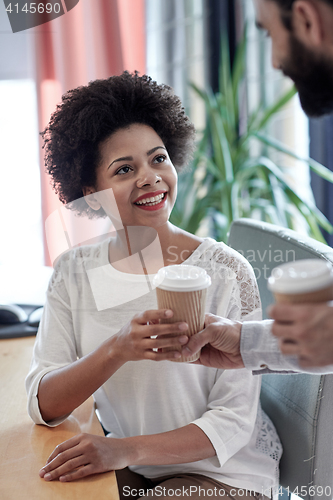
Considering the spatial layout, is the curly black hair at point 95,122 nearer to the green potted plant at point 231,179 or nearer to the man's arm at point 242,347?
the man's arm at point 242,347

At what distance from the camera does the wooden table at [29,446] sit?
2.39 feet

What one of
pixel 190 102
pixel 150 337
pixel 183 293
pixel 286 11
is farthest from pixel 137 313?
pixel 190 102

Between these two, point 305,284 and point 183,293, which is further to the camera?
point 183,293

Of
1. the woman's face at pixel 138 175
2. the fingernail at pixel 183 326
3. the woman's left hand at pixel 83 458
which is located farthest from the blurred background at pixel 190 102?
the fingernail at pixel 183 326

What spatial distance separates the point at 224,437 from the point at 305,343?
0.54 meters

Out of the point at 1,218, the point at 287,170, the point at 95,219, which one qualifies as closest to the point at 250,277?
the point at 95,219

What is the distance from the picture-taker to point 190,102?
247 cm

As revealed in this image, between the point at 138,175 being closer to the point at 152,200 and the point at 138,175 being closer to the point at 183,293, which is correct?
the point at 152,200

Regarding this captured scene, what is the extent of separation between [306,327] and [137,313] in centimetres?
51

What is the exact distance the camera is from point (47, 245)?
4.51 ft

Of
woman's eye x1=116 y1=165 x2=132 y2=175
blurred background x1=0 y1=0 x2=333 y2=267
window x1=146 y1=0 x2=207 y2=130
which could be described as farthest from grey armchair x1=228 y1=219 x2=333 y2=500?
window x1=146 y1=0 x2=207 y2=130

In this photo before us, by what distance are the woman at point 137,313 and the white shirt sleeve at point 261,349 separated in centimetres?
16

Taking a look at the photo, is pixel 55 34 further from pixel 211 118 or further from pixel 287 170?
pixel 287 170

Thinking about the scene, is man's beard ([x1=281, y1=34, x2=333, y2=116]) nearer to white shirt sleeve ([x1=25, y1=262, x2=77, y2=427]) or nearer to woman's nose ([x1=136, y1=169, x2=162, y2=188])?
woman's nose ([x1=136, y1=169, x2=162, y2=188])
